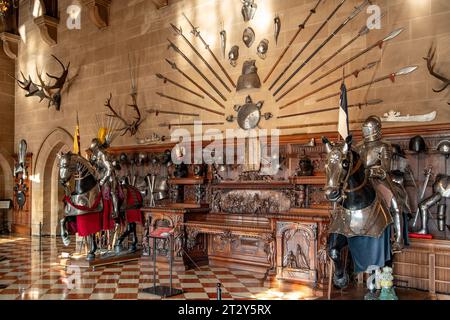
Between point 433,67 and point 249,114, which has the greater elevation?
point 433,67

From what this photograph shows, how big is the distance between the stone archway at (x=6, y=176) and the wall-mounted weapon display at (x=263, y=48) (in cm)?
906

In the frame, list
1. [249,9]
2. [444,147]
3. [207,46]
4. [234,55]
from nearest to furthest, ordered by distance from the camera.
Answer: [444,147] → [249,9] → [234,55] → [207,46]

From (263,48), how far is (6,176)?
9.34 meters

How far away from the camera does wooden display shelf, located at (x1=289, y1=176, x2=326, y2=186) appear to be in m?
6.48

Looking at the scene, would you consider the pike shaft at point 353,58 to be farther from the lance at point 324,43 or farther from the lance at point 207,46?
the lance at point 207,46

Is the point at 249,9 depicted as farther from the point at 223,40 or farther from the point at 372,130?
the point at 372,130

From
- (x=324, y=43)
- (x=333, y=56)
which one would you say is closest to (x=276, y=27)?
(x=324, y=43)

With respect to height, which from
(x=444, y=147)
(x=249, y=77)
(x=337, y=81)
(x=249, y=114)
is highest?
(x=249, y=77)

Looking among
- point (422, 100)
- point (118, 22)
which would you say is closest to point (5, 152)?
point (118, 22)

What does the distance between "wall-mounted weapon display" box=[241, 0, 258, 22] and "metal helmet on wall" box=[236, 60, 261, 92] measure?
2.53ft

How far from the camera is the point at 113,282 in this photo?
6.10m

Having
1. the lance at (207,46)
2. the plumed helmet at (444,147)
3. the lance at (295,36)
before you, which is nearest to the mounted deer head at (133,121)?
the lance at (207,46)

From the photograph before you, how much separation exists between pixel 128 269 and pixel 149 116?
362 cm

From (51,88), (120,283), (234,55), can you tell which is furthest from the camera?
(51,88)
